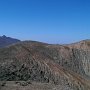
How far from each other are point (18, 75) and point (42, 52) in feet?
35.7

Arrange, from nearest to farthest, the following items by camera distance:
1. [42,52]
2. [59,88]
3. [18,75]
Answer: [59,88], [18,75], [42,52]

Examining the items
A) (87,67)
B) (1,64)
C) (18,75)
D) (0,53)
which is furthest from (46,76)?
(87,67)

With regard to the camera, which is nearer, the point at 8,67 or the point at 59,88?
the point at 59,88

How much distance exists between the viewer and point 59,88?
36688mm

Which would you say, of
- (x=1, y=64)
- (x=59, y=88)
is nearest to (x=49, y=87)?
(x=59, y=88)

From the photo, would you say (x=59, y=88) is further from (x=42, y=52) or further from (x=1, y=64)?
(x=42, y=52)

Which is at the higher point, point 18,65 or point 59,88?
point 18,65

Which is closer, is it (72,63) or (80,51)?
(72,63)

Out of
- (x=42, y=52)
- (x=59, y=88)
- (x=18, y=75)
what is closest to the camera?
(x=59, y=88)

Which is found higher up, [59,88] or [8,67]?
[8,67]

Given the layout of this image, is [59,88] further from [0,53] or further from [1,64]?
[0,53]

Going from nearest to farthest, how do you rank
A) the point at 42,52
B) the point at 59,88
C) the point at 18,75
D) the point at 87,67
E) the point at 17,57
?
the point at 59,88 → the point at 18,75 → the point at 17,57 → the point at 42,52 → the point at 87,67

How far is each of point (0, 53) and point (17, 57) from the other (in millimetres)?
4355

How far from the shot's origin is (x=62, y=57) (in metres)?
53.4
